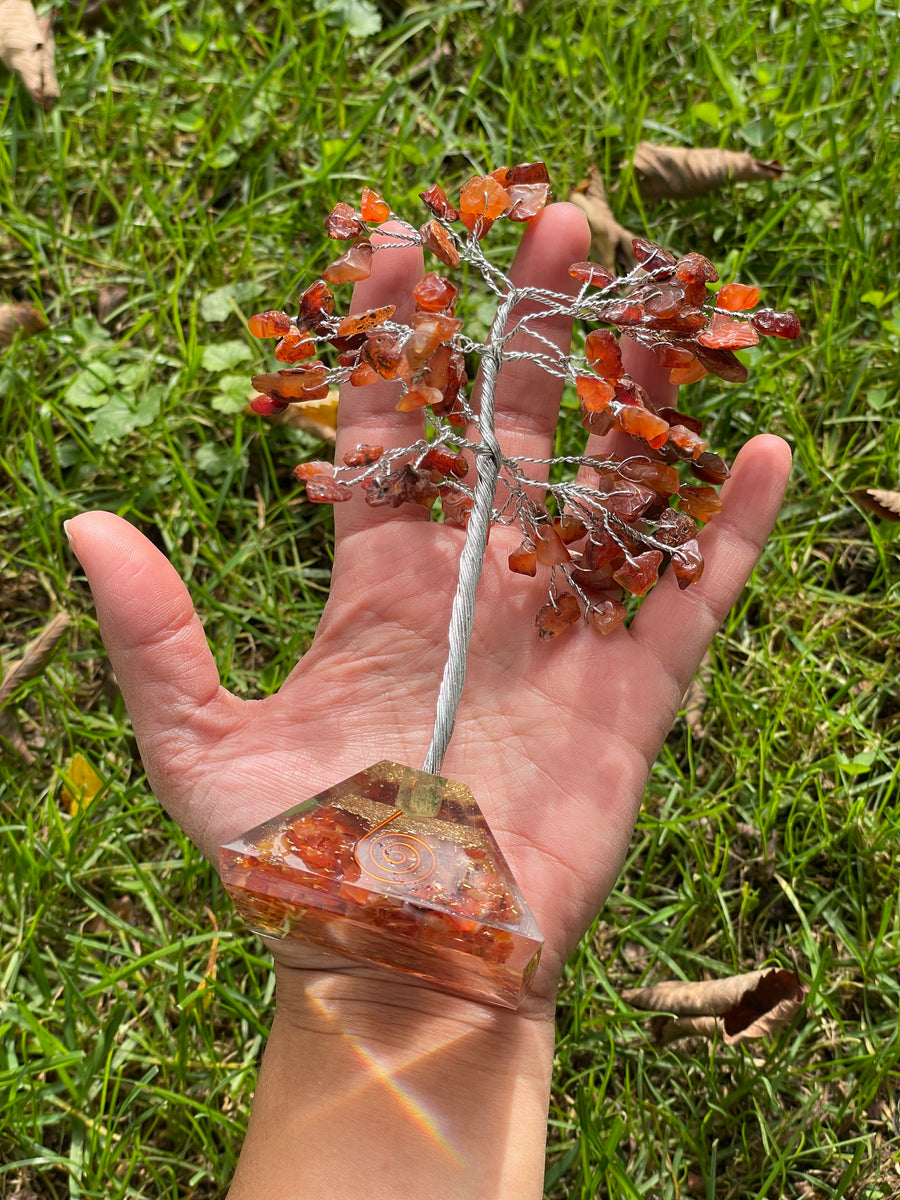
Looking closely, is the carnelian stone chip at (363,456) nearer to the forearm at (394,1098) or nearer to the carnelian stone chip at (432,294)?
the carnelian stone chip at (432,294)

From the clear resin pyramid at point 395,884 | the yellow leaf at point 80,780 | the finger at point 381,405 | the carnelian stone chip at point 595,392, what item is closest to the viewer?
the clear resin pyramid at point 395,884

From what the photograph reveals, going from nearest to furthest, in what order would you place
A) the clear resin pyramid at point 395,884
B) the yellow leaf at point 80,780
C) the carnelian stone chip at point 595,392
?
the clear resin pyramid at point 395,884
the carnelian stone chip at point 595,392
the yellow leaf at point 80,780

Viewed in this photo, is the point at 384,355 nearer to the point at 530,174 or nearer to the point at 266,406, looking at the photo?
the point at 266,406

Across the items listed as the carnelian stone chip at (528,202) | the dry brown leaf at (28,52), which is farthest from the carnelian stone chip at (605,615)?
the dry brown leaf at (28,52)

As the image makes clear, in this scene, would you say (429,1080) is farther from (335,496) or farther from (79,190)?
(79,190)

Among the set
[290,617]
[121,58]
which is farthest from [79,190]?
[290,617]

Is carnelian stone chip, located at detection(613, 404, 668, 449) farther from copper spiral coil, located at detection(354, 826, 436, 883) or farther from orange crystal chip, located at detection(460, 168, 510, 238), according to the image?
copper spiral coil, located at detection(354, 826, 436, 883)

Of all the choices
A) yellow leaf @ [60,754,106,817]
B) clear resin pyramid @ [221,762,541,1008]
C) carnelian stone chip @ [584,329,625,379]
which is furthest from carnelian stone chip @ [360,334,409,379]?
yellow leaf @ [60,754,106,817]

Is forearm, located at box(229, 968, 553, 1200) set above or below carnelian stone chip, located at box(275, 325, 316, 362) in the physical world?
below
